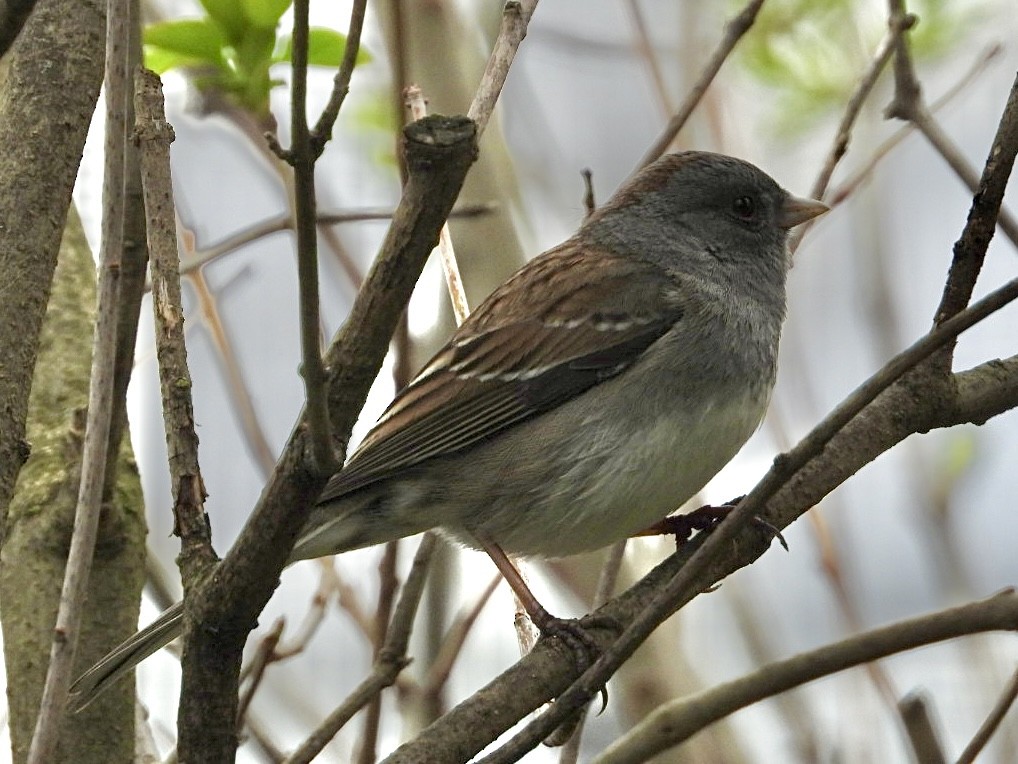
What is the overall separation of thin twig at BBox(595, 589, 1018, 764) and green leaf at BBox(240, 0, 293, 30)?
1366 millimetres

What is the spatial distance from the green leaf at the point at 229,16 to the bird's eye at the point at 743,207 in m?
1.40

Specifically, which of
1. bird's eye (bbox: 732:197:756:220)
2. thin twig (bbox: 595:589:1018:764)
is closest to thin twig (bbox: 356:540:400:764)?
thin twig (bbox: 595:589:1018:764)

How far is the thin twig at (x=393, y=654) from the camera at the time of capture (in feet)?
7.09

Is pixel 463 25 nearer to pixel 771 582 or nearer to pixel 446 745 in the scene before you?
pixel 771 582

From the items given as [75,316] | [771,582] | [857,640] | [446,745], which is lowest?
[857,640]

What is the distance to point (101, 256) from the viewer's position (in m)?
1.76

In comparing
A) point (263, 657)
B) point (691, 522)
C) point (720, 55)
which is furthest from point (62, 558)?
point (720, 55)

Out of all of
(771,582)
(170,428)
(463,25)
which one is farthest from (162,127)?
(771,582)

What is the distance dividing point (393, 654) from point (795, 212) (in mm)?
1583

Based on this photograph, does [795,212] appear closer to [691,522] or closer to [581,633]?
[691,522]

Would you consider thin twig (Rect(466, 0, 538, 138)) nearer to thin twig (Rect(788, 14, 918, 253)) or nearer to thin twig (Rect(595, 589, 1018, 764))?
thin twig (Rect(788, 14, 918, 253))

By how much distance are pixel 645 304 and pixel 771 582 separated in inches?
63.9

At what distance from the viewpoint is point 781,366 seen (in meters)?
3.53

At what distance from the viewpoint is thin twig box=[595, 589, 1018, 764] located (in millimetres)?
1738
